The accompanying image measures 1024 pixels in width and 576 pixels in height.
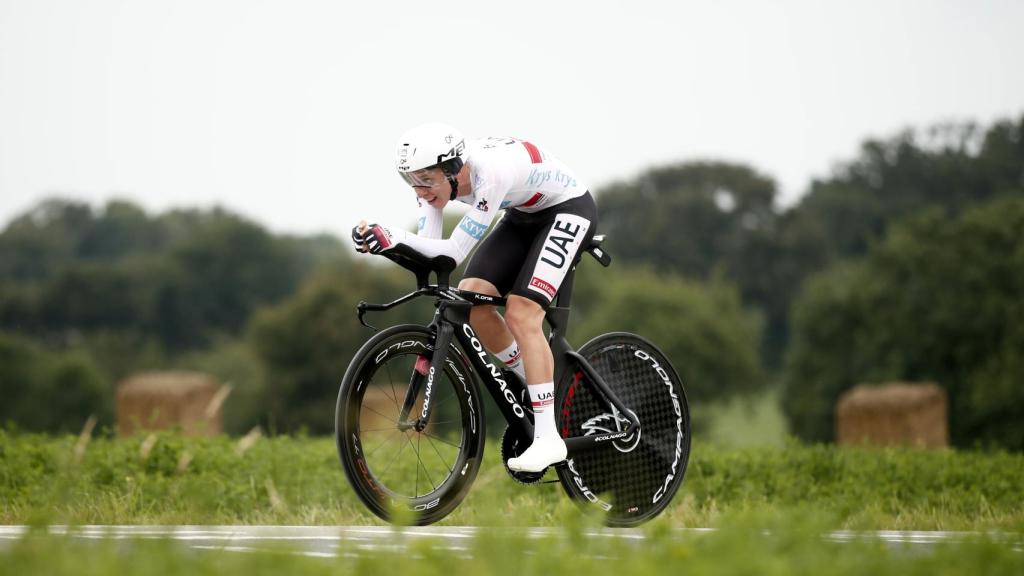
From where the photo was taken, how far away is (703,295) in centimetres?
7425

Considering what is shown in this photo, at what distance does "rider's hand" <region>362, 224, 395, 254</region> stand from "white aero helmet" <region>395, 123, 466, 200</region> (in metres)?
0.42

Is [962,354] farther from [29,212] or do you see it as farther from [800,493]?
[29,212]

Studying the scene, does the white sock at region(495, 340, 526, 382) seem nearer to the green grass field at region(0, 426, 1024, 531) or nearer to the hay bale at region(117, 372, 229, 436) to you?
the green grass field at region(0, 426, 1024, 531)

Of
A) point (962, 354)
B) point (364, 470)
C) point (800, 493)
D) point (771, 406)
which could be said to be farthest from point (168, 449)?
point (771, 406)

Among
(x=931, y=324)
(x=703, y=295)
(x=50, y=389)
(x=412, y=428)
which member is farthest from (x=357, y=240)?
(x=703, y=295)

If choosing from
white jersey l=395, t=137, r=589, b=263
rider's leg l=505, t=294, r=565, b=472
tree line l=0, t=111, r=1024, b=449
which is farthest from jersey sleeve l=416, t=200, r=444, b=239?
tree line l=0, t=111, r=1024, b=449

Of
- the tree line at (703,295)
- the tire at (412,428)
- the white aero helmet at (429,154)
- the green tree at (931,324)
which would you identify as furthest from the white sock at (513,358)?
the green tree at (931,324)

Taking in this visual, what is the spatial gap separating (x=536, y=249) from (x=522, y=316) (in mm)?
416

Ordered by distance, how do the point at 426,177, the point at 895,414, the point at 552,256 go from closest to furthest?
the point at 426,177 < the point at 552,256 < the point at 895,414

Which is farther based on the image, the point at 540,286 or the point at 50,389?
the point at 50,389

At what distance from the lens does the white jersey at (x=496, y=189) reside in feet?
22.8

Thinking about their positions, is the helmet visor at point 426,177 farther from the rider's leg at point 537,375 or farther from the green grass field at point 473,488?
the green grass field at point 473,488

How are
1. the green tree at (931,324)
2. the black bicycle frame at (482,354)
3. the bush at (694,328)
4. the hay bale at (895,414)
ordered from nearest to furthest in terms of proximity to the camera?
the black bicycle frame at (482,354), the hay bale at (895,414), the green tree at (931,324), the bush at (694,328)

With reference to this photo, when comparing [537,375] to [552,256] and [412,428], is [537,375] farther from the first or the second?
[412,428]
